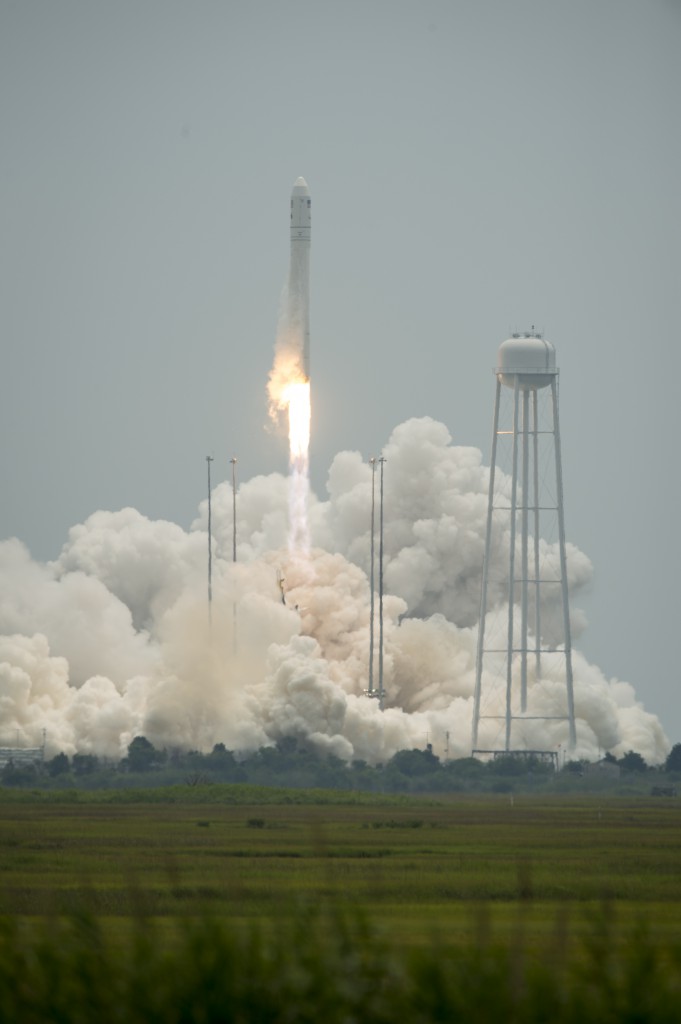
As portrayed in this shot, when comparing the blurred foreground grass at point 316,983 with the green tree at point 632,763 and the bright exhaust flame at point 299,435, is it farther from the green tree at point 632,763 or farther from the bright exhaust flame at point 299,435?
the green tree at point 632,763

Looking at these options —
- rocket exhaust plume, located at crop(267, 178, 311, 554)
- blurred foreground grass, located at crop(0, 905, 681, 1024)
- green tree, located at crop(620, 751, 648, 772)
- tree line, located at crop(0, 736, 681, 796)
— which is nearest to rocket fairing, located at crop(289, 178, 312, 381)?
rocket exhaust plume, located at crop(267, 178, 311, 554)

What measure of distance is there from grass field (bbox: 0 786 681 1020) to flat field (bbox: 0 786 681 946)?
3.1 inches

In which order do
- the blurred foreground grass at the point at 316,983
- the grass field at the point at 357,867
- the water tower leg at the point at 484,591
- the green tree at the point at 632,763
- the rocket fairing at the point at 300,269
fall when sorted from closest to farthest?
the blurred foreground grass at the point at 316,983 < the grass field at the point at 357,867 < the rocket fairing at the point at 300,269 < the water tower leg at the point at 484,591 < the green tree at the point at 632,763

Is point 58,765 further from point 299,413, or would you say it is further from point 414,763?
point 299,413

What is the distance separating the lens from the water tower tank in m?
89.6

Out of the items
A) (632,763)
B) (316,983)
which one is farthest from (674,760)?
(316,983)

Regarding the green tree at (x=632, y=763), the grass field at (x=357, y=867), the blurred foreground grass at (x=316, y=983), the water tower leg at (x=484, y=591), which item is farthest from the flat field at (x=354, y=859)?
the green tree at (x=632, y=763)

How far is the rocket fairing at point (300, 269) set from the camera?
8388 centimetres

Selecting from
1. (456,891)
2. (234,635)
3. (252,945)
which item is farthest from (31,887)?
(234,635)

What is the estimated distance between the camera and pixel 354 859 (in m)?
54.9

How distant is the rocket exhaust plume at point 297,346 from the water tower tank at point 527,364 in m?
8.45

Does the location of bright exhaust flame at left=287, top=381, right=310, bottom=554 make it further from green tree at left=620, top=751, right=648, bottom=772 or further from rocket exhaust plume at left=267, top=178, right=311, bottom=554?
green tree at left=620, top=751, right=648, bottom=772

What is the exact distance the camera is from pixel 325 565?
3684 inches

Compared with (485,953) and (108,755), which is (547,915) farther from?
(108,755)
